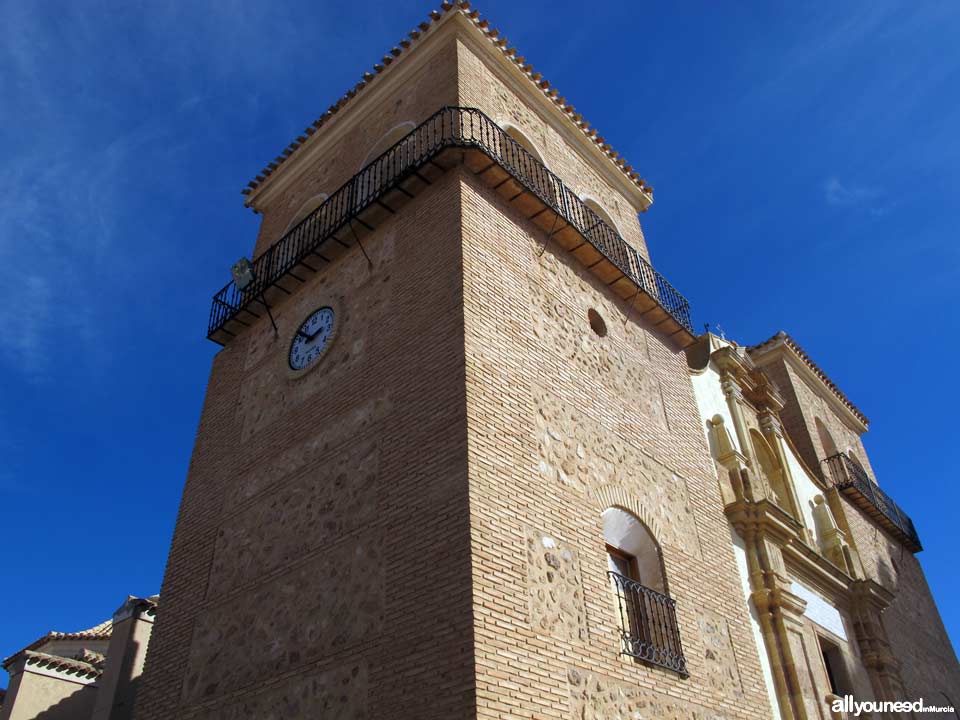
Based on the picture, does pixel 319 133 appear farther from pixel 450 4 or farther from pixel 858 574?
pixel 858 574

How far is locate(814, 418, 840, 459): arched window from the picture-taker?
1710 centimetres

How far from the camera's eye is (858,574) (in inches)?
528

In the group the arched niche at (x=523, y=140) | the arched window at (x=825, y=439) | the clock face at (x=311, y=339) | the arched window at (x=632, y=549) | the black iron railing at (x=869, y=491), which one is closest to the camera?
the arched window at (x=632, y=549)

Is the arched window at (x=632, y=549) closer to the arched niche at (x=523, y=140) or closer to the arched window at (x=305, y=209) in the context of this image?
the arched niche at (x=523, y=140)

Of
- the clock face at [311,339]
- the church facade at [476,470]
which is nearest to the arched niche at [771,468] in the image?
the church facade at [476,470]

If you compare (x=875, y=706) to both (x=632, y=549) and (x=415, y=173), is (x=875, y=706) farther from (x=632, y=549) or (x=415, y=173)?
(x=415, y=173)

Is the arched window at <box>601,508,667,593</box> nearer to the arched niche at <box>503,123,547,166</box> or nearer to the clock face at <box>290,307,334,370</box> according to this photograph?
the clock face at <box>290,307,334,370</box>

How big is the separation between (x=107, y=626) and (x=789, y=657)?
44.4 feet

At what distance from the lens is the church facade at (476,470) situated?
249 inches

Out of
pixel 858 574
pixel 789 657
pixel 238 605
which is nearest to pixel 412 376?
pixel 238 605

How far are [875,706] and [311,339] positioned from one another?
9.28 m

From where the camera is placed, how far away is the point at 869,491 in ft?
53.9

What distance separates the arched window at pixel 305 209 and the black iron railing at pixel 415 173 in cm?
66

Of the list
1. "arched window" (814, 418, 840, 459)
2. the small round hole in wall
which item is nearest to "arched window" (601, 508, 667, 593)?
the small round hole in wall
